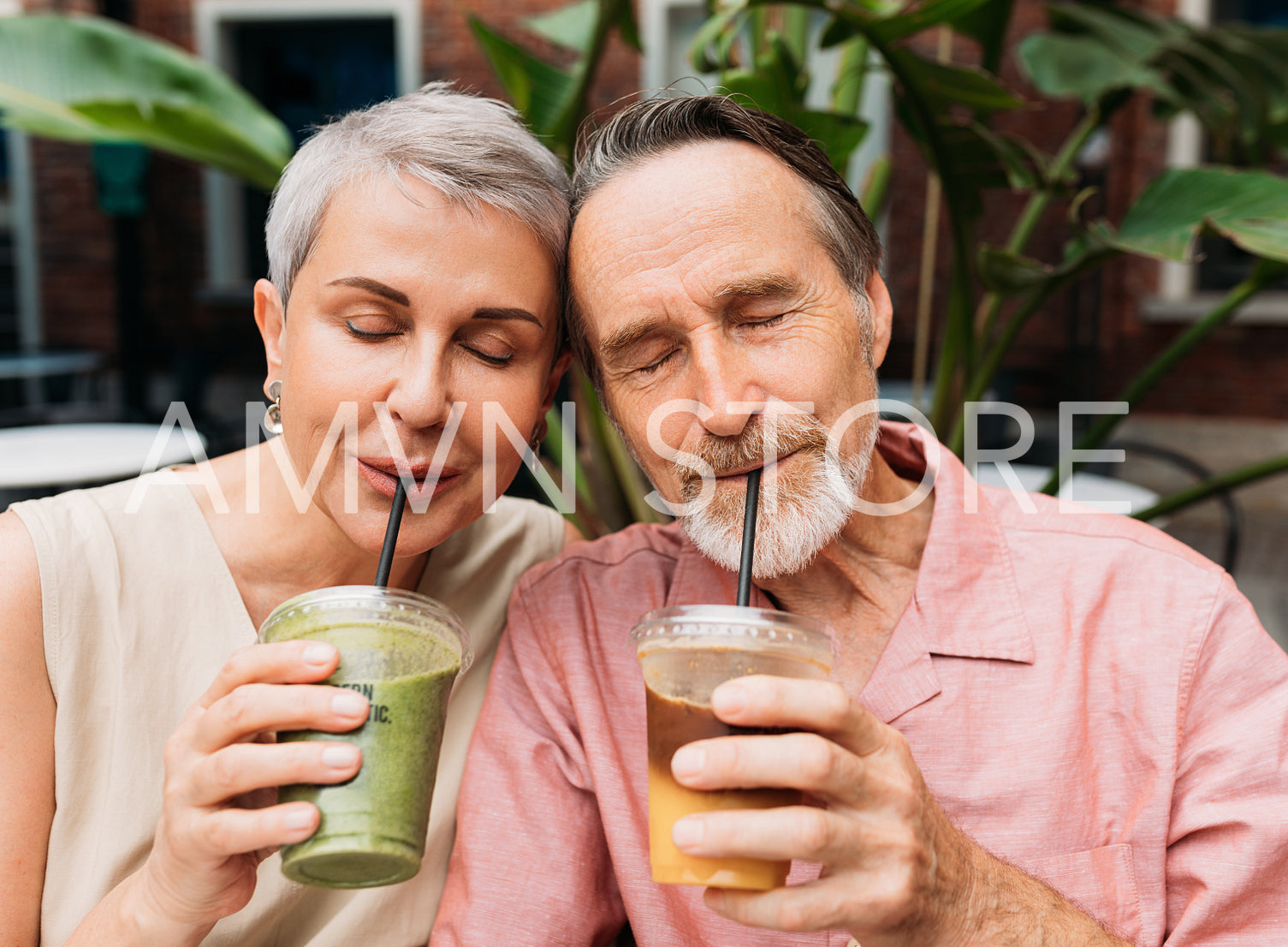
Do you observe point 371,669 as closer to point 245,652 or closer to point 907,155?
point 245,652

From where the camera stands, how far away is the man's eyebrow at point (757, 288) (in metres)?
1.47

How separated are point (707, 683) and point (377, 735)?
0.35 metres

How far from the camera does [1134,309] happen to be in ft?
27.7

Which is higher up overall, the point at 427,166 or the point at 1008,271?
the point at 427,166

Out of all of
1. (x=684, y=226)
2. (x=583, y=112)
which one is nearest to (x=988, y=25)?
Result: (x=583, y=112)

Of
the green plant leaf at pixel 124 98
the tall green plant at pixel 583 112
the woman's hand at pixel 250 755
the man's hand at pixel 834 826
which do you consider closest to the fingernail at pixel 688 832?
the man's hand at pixel 834 826

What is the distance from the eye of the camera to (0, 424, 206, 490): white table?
2.90 metres

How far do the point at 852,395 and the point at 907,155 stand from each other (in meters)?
7.68

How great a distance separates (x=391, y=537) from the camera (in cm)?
130

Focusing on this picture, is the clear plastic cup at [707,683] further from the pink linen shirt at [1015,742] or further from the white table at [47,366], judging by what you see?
the white table at [47,366]

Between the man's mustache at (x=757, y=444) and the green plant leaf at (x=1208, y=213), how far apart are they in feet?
3.32

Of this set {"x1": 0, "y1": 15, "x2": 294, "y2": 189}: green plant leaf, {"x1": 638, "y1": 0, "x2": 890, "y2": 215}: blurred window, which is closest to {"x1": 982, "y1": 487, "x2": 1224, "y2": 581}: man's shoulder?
{"x1": 0, "y1": 15, "x2": 294, "y2": 189}: green plant leaf

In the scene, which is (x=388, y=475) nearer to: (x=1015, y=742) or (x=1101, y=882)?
(x=1015, y=742)

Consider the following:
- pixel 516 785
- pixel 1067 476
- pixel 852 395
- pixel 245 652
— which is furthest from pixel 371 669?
pixel 1067 476
